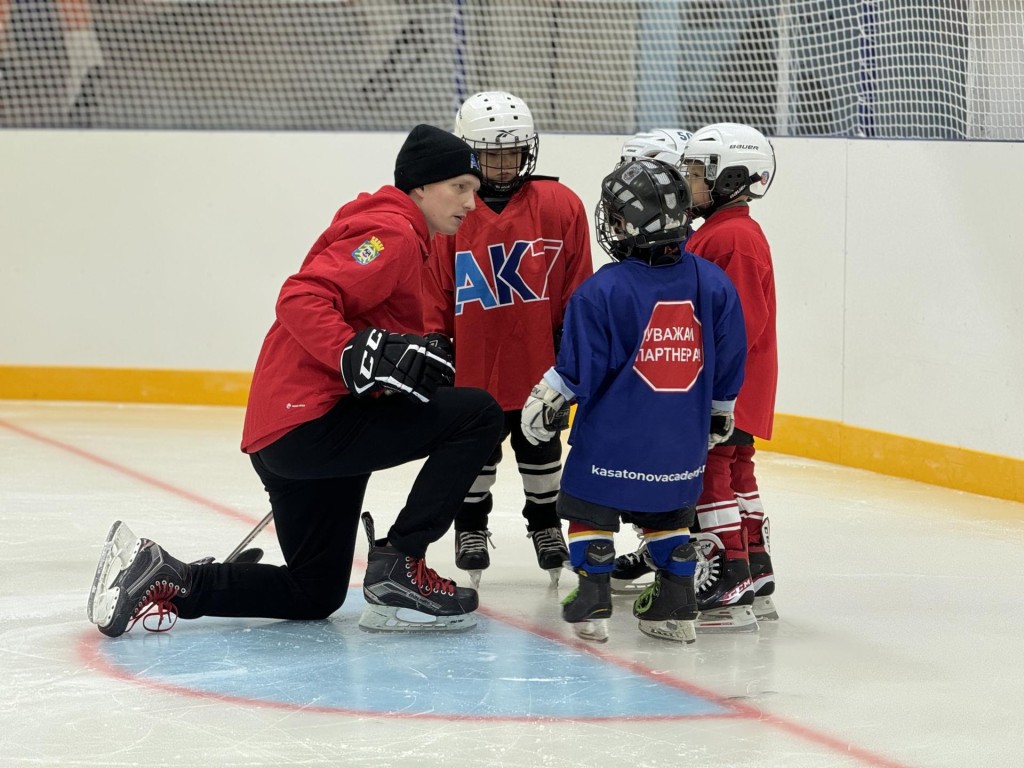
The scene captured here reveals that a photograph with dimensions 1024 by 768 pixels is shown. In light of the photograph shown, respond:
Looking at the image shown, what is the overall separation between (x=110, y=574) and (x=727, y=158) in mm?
1748

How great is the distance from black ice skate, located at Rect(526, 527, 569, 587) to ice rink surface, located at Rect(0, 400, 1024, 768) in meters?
0.07

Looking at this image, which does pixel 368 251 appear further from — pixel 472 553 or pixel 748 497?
pixel 748 497

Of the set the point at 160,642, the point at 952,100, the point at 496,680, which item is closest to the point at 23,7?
the point at 952,100

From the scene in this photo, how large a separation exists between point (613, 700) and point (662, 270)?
36.8 inches

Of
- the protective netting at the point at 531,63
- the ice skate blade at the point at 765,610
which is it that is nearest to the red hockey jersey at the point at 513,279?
the ice skate blade at the point at 765,610

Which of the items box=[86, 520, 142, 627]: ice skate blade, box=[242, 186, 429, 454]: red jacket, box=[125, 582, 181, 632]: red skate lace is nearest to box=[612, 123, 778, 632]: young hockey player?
box=[242, 186, 429, 454]: red jacket

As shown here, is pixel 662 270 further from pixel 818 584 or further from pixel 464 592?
pixel 818 584

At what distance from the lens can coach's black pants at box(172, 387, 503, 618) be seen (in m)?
3.19

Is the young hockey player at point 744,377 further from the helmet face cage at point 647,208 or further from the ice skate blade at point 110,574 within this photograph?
the ice skate blade at point 110,574

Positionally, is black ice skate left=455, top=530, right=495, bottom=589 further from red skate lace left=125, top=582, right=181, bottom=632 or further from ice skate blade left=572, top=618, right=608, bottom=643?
red skate lace left=125, top=582, right=181, bottom=632

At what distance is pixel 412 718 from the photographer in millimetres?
2723

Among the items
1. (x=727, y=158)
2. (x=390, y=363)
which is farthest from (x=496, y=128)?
(x=390, y=363)

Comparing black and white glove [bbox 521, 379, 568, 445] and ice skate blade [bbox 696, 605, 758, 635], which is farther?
ice skate blade [bbox 696, 605, 758, 635]

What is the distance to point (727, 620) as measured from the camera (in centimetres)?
341
